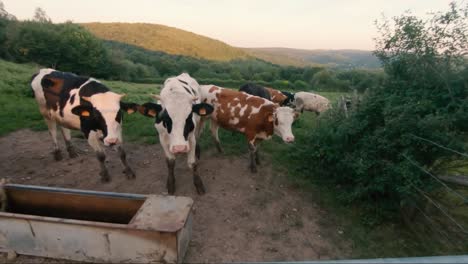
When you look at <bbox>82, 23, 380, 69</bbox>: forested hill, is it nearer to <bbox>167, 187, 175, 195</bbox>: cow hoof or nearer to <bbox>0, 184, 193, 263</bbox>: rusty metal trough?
<bbox>167, 187, 175, 195</bbox>: cow hoof

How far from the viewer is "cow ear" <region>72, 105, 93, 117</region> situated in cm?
512

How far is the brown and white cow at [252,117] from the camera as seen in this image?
6.01 m

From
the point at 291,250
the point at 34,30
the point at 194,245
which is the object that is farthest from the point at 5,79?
the point at 34,30

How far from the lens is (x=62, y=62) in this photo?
50750mm

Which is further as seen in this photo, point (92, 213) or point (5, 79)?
point (5, 79)

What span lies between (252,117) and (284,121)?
818 millimetres

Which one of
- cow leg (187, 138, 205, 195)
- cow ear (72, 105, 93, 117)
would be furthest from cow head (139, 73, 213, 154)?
cow ear (72, 105, 93, 117)

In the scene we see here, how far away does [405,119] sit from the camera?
418 cm

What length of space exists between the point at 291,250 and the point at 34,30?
5982 centimetres

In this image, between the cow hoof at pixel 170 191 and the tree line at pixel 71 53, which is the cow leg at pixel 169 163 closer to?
the cow hoof at pixel 170 191

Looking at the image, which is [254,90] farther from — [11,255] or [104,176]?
[11,255]

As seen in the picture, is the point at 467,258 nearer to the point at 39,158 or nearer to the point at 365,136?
the point at 365,136

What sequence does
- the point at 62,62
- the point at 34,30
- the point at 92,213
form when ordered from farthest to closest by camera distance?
the point at 62,62 → the point at 34,30 → the point at 92,213

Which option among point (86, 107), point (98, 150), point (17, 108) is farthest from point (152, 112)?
point (17, 108)
